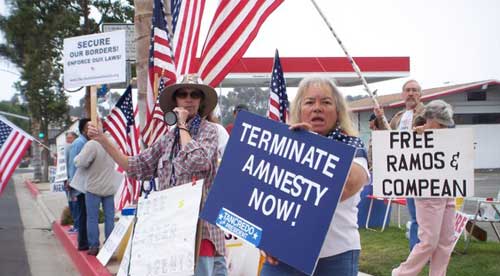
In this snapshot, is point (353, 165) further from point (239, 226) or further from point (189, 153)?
point (189, 153)

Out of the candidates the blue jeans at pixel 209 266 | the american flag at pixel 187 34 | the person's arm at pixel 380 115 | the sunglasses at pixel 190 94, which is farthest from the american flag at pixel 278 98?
the blue jeans at pixel 209 266

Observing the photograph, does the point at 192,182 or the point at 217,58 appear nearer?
the point at 192,182

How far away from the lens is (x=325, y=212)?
268 cm

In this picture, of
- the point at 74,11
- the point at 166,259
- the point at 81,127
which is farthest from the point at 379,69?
the point at 166,259

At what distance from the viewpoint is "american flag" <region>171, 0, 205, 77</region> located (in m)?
5.33

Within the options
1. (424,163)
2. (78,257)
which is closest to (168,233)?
(424,163)

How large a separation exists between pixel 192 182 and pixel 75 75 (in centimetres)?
360

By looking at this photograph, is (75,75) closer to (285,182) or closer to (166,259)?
(166,259)

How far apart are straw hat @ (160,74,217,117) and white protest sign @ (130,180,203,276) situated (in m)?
0.63

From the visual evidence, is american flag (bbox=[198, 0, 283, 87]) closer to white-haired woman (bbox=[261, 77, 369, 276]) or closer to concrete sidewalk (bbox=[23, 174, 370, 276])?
white-haired woman (bbox=[261, 77, 369, 276])

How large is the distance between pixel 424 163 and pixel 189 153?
2399mm

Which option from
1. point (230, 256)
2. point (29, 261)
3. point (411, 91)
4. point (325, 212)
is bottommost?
point (29, 261)

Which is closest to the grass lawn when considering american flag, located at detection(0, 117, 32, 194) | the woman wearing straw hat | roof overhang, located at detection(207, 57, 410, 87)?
the woman wearing straw hat

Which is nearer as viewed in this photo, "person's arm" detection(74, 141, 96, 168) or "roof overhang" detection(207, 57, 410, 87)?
"person's arm" detection(74, 141, 96, 168)
